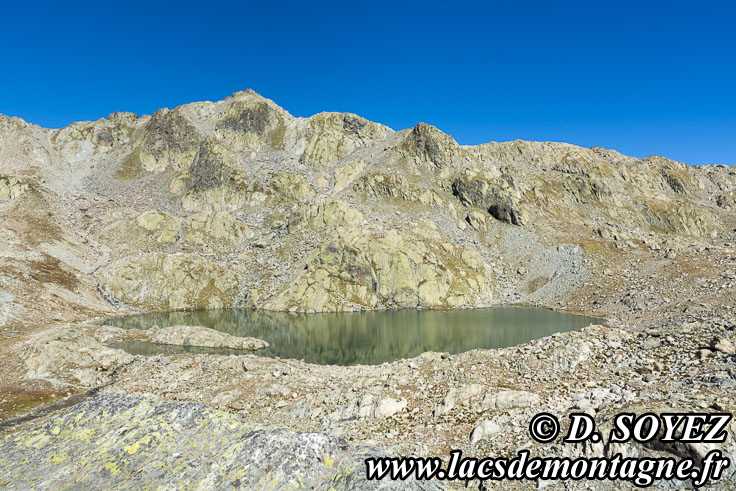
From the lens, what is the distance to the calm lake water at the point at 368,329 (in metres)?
57.2

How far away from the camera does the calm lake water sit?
5722 cm

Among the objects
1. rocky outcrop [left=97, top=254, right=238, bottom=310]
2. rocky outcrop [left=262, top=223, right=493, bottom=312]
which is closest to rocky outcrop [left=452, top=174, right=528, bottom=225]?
rocky outcrop [left=262, top=223, right=493, bottom=312]

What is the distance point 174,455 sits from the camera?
6.47 meters

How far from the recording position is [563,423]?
1596 cm

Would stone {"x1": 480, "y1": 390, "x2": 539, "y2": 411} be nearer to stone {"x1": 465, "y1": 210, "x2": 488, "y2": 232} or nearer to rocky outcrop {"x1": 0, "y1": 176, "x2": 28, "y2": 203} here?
stone {"x1": 465, "y1": 210, "x2": 488, "y2": 232}

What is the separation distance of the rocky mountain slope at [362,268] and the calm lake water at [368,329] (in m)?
8.46

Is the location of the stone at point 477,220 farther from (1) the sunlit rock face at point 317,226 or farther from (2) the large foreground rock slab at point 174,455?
(2) the large foreground rock slab at point 174,455

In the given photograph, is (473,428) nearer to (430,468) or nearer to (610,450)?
(610,450)

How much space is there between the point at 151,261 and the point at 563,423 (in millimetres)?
114587

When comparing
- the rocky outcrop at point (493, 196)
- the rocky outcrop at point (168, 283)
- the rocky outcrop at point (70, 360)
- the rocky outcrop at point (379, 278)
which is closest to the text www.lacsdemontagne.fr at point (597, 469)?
the rocky outcrop at point (70, 360)

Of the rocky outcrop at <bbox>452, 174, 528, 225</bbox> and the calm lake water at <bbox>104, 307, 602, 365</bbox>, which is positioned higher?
the rocky outcrop at <bbox>452, 174, 528, 225</bbox>

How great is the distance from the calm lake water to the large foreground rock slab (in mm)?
45271

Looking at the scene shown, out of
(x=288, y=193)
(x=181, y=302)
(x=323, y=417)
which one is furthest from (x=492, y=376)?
(x=288, y=193)

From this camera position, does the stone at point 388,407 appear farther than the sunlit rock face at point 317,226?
No
